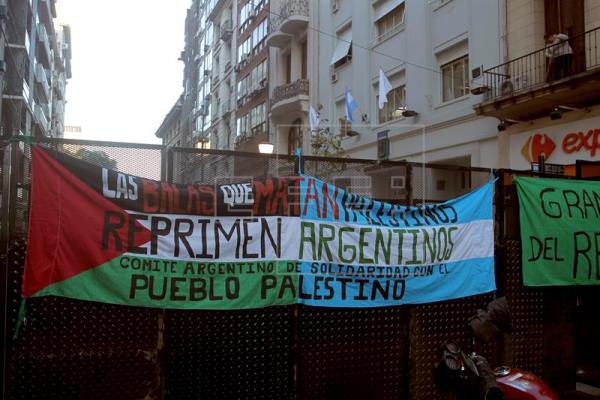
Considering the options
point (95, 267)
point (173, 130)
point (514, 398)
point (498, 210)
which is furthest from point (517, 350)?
point (173, 130)

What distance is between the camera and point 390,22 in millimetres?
20719

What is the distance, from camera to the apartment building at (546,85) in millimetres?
12727

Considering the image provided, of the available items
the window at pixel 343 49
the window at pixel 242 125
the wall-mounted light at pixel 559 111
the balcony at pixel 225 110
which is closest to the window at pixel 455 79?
the wall-mounted light at pixel 559 111

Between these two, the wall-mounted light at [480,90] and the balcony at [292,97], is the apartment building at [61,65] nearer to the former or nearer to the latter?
the balcony at [292,97]

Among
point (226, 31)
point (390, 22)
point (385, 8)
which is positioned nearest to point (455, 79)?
point (390, 22)

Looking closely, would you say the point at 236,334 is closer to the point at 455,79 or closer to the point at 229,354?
the point at 229,354

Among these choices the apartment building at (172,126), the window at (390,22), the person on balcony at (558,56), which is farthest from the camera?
the apartment building at (172,126)

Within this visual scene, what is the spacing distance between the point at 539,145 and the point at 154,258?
12585mm

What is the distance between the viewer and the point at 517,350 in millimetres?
6121

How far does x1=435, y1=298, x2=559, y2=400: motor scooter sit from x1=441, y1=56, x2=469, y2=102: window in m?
13.9

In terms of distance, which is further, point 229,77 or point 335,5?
point 229,77

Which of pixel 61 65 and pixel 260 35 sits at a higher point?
pixel 61 65

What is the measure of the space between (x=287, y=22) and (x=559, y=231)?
2253cm

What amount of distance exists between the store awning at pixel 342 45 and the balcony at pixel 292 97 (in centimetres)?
251
